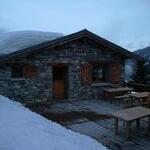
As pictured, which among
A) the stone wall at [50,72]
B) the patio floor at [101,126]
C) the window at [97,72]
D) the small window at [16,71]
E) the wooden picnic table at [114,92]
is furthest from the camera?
the window at [97,72]

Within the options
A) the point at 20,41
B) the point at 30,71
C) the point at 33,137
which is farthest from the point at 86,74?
the point at 20,41

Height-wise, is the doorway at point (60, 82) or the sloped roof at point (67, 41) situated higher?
the sloped roof at point (67, 41)

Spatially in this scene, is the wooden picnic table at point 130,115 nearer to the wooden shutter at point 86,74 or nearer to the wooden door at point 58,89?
the wooden shutter at point 86,74

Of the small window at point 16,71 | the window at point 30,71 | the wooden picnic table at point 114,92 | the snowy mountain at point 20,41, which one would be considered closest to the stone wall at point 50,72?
the window at point 30,71

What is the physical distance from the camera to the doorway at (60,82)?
16.0 meters

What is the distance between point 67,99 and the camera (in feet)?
52.2

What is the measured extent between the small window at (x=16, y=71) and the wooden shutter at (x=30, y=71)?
10.7 inches

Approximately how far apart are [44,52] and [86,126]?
236 inches

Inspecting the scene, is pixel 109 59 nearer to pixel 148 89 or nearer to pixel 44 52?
pixel 44 52

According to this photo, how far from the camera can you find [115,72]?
17109 millimetres

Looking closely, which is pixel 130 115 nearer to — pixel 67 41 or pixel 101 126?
pixel 101 126

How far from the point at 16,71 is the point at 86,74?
4.04 m

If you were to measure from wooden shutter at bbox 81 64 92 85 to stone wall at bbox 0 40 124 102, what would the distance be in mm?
235

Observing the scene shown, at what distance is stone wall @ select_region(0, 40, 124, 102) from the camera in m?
14.3
